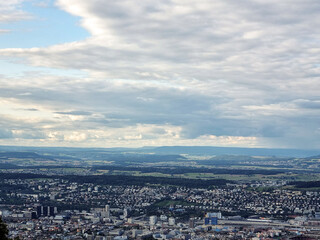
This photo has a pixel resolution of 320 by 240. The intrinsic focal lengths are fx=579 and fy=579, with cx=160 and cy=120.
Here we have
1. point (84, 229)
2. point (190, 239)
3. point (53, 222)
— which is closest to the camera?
point (190, 239)

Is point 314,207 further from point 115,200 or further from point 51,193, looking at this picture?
point 51,193

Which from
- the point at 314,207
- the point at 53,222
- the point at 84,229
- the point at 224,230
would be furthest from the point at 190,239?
the point at 314,207

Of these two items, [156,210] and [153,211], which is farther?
[156,210]

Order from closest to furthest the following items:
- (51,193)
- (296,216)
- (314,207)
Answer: (296,216) → (314,207) → (51,193)

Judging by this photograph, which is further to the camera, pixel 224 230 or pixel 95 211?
pixel 95 211

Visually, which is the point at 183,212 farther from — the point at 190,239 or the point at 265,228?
the point at 190,239

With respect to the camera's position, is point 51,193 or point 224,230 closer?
point 224,230

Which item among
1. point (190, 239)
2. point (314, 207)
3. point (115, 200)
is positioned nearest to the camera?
point (190, 239)

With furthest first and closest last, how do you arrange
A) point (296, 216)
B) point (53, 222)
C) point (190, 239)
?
1. point (296, 216)
2. point (53, 222)
3. point (190, 239)

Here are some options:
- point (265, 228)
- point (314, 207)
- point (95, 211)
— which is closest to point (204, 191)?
point (314, 207)
